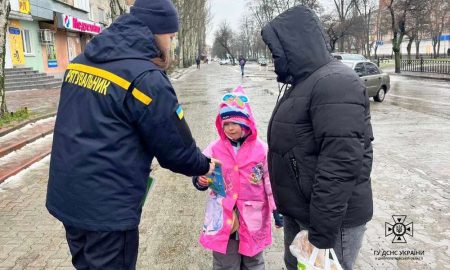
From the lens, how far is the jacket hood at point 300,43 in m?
1.97

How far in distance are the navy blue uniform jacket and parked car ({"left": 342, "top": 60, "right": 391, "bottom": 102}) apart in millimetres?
13544

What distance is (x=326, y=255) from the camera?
1.93 metres

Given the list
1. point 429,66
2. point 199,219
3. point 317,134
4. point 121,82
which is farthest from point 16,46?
point 429,66

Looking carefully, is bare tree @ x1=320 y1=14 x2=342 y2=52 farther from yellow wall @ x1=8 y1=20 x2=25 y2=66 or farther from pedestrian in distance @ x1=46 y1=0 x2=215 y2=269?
pedestrian in distance @ x1=46 y1=0 x2=215 y2=269

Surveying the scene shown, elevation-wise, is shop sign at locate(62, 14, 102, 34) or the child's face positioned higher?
shop sign at locate(62, 14, 102, 34)

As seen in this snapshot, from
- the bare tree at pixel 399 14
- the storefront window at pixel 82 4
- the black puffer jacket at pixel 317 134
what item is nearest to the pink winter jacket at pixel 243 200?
the black puffer jacket at pixel 317 134

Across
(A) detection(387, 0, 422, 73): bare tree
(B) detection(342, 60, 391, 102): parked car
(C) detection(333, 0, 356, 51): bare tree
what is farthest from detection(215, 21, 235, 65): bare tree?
(B) detection(342, 60, 391, 102): parked car

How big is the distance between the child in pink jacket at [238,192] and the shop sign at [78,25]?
75.8ft

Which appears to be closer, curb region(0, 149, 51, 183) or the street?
the street

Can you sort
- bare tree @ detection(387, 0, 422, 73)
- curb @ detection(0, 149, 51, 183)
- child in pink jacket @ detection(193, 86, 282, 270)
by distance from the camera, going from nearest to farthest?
child in pink jacket @ detection(193, 86, 282, 270)
curb @ detection(0, 149, 51, 183)
bare tree @ detection(387, 0, 422, 73)

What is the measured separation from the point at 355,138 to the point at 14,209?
458 centimetres

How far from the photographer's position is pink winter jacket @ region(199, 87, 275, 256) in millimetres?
2734

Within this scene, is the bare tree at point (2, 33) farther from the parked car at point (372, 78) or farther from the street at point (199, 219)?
the parked car at point (372, 78)

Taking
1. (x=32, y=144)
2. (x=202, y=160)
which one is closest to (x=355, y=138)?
(x=202, y=160)
